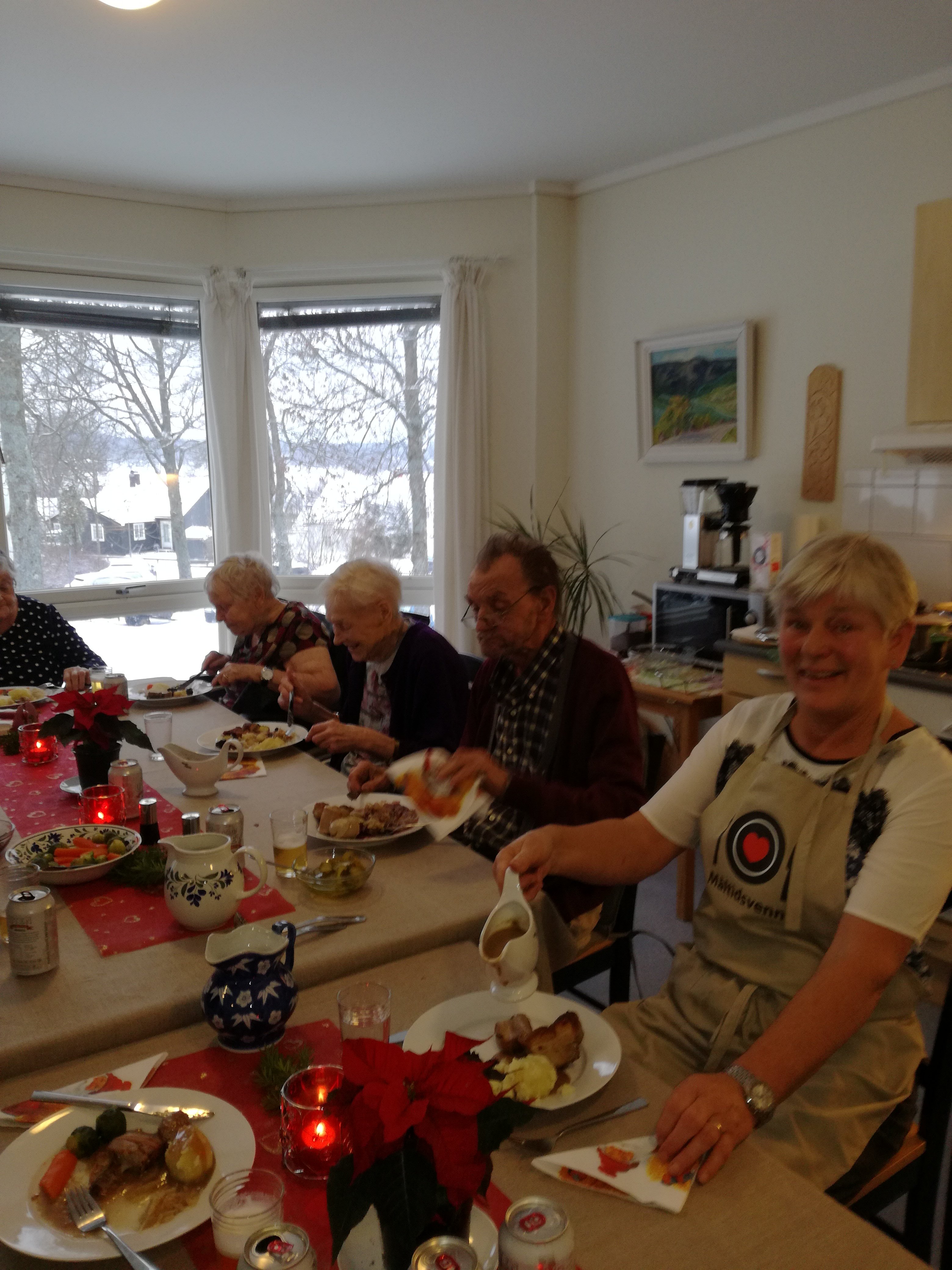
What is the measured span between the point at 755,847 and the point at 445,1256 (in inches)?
31.2

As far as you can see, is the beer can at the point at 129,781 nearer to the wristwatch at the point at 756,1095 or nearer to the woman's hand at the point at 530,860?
the woman's hand at the point at 530,860

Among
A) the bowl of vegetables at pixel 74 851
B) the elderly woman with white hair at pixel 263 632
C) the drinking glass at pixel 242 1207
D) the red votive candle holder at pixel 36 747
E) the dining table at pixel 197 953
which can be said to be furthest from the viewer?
the elderly woman with white hair at pixel 263 632

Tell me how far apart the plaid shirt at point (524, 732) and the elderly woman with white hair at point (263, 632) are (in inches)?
39.5

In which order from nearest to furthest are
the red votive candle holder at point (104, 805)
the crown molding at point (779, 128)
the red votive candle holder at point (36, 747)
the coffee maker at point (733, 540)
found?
the red votive candle holder at point (104, 805) → the red votive candle holder at point (36, 747) → the crown molding at point (779, 128) → the coffee maker at point (733, 540)

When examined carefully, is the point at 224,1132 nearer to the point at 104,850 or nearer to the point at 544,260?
the point at 104,850

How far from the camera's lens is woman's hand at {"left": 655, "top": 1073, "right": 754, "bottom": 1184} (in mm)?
883

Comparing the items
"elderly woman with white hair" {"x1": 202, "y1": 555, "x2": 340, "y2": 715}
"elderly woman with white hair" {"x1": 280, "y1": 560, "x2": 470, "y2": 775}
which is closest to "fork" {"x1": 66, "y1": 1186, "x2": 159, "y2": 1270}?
"elderly woman with white hair" {"x1": 280, "y1": 560, "x2": 470, "y2": 775}

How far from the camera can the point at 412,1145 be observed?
630 millimetres

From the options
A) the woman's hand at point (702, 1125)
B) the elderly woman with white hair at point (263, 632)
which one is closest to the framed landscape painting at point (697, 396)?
the elderly woman with white hair at point (263, 632)

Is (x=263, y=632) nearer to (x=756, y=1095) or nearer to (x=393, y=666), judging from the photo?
(x=393, y=666)

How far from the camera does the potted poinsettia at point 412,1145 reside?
0.62 meters

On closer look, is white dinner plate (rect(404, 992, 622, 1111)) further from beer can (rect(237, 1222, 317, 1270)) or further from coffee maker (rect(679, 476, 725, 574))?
coffee maker (rect(679, 476, 725, 574))

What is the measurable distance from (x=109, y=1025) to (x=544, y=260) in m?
4.10

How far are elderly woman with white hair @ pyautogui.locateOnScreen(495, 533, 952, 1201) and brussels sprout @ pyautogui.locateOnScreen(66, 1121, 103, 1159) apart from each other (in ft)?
2.08
